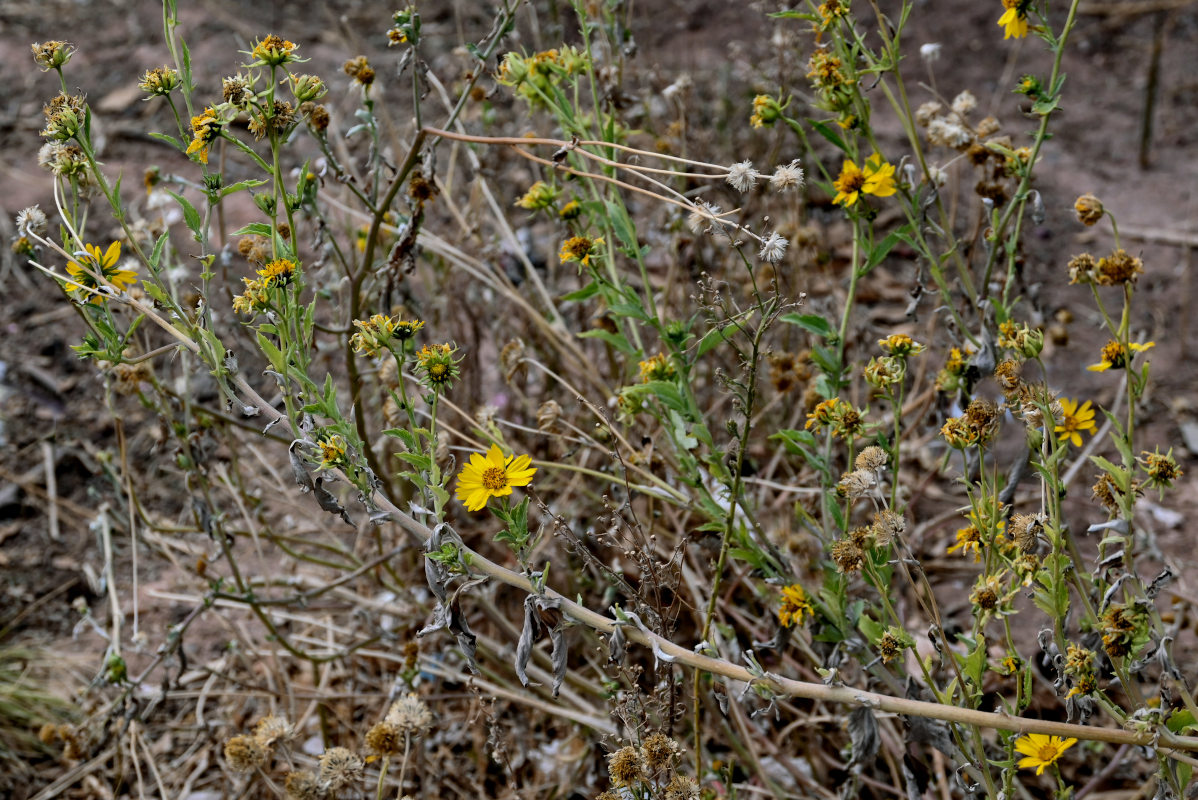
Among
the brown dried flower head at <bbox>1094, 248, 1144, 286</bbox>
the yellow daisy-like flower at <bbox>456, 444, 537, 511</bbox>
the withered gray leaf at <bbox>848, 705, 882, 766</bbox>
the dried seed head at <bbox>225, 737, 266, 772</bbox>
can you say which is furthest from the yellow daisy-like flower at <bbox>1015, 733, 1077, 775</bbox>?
the dried seed head at <bbox>225, 737, 266, 772</bbox>

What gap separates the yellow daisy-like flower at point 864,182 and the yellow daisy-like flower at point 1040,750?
2.70 ft

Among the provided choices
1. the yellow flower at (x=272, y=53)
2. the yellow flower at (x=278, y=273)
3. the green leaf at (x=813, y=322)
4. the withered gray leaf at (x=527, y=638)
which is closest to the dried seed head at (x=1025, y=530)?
the green leaf at (x=813, y=322)

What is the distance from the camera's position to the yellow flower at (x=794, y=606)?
5.23 feet

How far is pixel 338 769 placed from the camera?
1712 mm

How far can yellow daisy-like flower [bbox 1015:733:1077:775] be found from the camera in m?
1.39

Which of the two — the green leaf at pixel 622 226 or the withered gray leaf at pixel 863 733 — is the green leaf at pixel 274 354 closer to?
the green leaf at pixel 622 226

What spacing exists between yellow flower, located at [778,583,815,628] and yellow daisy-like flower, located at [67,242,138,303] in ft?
3.39

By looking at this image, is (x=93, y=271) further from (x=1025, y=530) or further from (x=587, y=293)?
(x=1025, y=530)

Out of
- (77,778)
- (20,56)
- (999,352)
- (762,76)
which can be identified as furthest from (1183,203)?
(20,56)

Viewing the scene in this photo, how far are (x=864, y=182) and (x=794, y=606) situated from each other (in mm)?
676

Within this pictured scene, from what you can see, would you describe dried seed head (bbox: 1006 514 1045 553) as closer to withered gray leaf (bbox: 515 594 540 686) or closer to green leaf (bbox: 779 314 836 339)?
green leaf (bbox: 779 314 836 339)

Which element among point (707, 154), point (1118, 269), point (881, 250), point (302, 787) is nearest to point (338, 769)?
point (302, 787)

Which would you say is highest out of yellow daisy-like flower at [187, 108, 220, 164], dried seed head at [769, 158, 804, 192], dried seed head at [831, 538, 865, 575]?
yellow daisy-like flower at [187, 108, 220, 164]

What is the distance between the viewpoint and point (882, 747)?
193 cm
